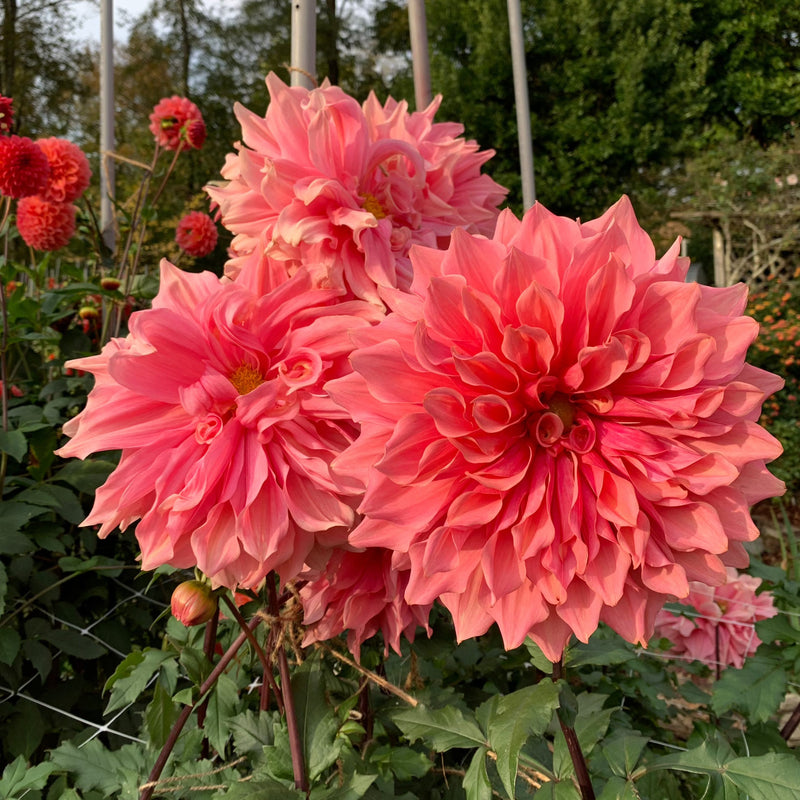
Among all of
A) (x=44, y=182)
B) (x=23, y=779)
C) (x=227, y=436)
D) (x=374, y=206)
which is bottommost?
(x=23, y=779)

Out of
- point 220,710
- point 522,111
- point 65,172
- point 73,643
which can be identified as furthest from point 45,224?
point 220,710

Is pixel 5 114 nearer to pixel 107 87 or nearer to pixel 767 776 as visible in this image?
pixel 107 87

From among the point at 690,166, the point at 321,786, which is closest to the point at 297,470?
the point at 321,786

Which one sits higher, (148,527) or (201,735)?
(148,527)

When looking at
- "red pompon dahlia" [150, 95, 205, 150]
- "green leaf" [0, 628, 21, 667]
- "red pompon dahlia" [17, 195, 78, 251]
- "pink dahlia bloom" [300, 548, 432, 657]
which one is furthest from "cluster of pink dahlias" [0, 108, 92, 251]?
"pink dahlia bloom" [300, 548, 432, 657]

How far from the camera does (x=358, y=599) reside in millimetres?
636

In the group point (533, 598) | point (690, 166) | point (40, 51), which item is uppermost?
point (40, 51)

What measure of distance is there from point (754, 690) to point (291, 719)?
0.58 m

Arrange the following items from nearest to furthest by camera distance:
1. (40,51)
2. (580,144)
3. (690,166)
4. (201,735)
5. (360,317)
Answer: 1. (360,317)
2. (201,735)
3. (690,166)
4. (580,144)
5. (40,51)

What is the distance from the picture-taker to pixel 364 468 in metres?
0.49

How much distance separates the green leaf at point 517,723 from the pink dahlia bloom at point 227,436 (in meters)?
0.18

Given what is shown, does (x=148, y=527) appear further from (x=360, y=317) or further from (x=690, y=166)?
(x=690, y=166)

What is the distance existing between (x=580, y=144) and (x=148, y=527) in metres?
10.5

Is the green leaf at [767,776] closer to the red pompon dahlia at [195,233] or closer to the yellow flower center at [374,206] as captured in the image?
the yellow flower center at [374,206]
